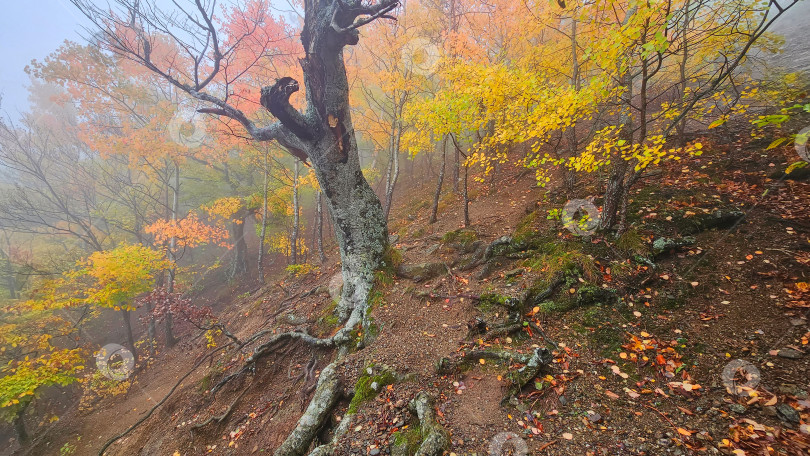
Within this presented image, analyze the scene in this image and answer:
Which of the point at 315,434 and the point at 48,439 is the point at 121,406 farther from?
the point at 315,434

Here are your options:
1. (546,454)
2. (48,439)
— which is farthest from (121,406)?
(546,454)

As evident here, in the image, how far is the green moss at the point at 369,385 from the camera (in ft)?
12.7

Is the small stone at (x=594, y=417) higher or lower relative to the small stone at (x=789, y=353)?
lower

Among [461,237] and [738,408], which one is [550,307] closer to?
[738,408]

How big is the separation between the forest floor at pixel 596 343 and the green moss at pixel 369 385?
4 cm

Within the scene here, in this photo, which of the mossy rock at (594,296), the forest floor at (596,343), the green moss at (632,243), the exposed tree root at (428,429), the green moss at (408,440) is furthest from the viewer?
the green moss at (632,243)

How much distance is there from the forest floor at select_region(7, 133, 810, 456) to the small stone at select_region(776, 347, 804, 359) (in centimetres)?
2

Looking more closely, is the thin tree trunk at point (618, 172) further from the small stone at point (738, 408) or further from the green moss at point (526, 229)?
the small stone at point (738, 408)

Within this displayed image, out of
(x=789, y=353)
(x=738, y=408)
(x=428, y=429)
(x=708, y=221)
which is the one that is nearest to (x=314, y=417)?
(x=428, y=429)

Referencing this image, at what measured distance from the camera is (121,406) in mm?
8805

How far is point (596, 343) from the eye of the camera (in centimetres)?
374

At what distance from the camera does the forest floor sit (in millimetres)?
2713

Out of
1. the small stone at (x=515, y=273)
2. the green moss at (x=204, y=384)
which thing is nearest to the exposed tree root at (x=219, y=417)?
the green moss at (x=204, y=384)

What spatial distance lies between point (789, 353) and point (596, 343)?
1.67m
